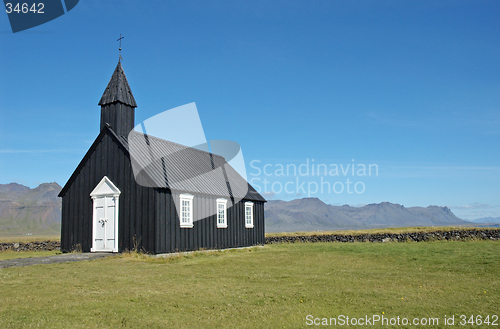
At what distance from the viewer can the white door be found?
846 inches

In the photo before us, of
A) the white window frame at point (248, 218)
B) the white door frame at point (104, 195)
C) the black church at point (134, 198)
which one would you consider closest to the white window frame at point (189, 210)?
the black church at point (134, 198)

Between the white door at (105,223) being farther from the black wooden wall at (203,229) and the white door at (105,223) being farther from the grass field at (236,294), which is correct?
the grass field at (236,294)

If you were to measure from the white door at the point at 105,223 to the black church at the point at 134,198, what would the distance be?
0.18 feet

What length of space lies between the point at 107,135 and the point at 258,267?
40.4 feet

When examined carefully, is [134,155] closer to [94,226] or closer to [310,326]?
[94,226]

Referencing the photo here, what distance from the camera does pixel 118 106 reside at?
23.3 m

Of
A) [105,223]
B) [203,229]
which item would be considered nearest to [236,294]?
[203,229]

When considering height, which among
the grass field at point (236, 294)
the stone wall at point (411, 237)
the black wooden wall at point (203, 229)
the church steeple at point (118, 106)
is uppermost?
the church steeple at point (118, 106)

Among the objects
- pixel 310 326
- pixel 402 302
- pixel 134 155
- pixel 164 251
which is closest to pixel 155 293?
pixel 310 326

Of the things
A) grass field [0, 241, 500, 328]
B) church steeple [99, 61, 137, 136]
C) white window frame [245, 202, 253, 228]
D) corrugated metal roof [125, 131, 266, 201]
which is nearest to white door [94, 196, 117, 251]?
corrugated metal roof [125, 131, 266, 201]

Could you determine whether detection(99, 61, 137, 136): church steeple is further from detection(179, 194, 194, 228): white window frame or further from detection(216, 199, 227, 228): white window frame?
detection(216, 199, 227, 228): white window frame

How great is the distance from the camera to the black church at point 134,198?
20.8 metres

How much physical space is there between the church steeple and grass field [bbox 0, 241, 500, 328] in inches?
390

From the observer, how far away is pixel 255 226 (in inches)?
1198
